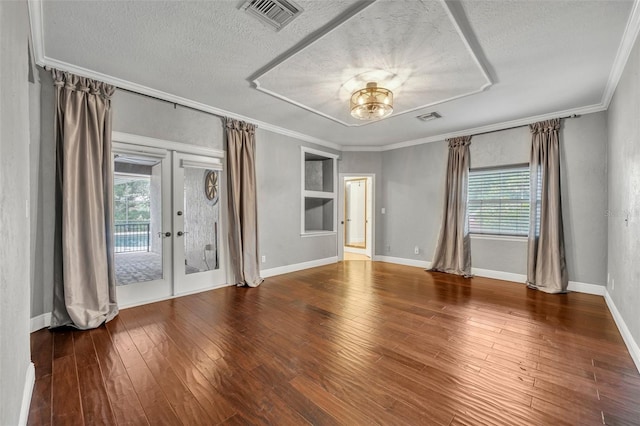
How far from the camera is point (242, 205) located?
440cm

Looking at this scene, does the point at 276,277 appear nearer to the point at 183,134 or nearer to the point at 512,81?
the point at 183,134

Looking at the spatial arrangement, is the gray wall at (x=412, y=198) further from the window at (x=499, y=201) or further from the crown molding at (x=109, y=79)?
the crown molding at (x=109, y=79)

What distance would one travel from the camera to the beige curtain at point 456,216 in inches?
205

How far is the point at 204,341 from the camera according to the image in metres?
2.60

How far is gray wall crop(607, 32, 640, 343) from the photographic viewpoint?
239cm

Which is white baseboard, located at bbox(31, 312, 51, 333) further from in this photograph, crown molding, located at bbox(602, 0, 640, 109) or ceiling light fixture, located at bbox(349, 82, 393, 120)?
crown molding, located at bbox(602, 0, 640, 109)

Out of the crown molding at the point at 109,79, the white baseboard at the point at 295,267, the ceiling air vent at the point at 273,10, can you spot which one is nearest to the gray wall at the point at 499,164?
the white baseboard at the point at 295,267

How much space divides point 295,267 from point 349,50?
400 centimetres

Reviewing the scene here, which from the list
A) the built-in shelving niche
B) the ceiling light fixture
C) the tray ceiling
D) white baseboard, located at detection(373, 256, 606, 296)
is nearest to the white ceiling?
the tray ceiling

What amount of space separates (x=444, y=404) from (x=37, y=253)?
12.8 ft

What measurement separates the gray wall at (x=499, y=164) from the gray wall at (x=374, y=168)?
0.12 meters

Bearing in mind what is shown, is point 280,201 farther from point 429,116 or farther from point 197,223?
point 429,116

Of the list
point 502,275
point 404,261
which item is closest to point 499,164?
point 502,275

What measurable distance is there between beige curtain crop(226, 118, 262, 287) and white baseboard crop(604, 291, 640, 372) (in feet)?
13.9
